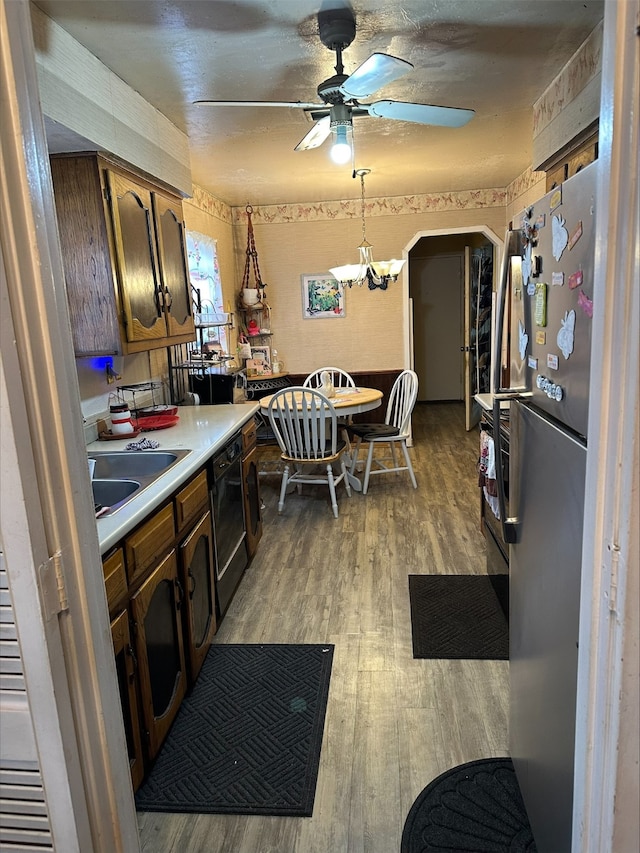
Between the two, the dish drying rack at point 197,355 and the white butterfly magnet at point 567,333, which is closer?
the white butterfly magnet at point 567,333

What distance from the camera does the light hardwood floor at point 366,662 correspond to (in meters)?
1.66

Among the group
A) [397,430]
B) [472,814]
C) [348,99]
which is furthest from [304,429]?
[472,814]

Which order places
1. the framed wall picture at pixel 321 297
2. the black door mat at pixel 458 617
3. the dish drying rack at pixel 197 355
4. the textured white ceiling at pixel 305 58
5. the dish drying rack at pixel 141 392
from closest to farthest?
the textured white ceiling at pixel 305 58 → the black door mat at pixel 458 617 → the dish drying rack at pixel 141 392 → the dish drying rack at pixel 197 355 → the framed wall picture at pixel 321 297

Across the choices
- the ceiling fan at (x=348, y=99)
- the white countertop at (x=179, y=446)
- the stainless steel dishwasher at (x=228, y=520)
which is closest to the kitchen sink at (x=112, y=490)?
the white countertop at (x=179, y=446)

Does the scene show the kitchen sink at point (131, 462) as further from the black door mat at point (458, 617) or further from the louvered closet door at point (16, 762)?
the louvered closet door at point (16, 762)

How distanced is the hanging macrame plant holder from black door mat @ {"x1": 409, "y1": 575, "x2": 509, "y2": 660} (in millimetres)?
3310

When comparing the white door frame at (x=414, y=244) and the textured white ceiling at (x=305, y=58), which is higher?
the textured white ceiling at (x=305, y=58)

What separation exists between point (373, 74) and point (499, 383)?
3.59ft

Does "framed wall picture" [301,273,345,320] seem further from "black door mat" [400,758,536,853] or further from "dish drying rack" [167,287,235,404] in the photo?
"black door mat" [400,758,536,853]

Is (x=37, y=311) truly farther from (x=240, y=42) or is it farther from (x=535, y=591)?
(x=240, y=42)

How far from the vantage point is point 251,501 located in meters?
3.36

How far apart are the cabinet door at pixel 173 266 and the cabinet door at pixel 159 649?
1421mm

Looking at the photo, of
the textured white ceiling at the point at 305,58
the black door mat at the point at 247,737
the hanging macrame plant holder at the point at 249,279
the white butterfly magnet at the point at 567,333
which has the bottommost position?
the black door mat at the point at 247,737

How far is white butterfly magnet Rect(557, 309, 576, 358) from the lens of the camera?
1105 millimetres
